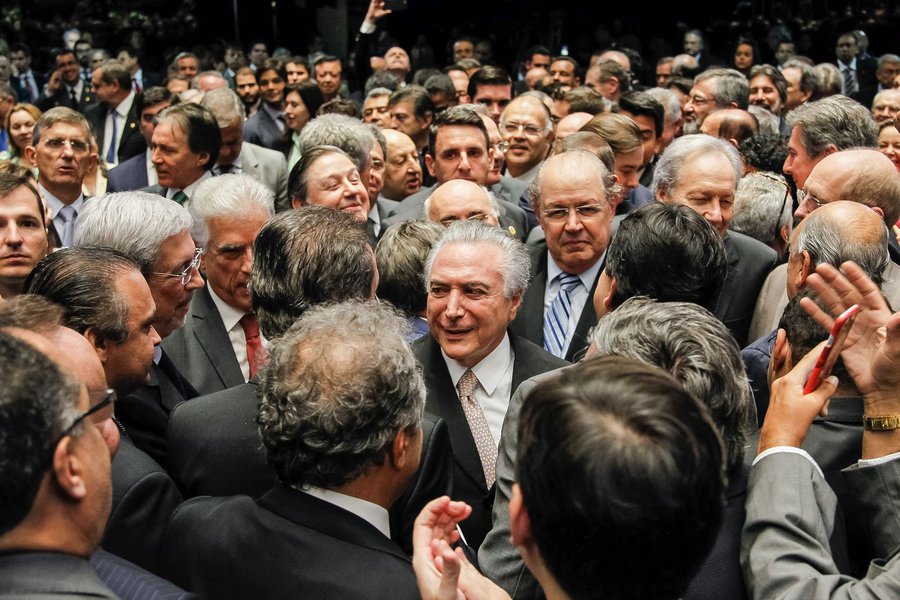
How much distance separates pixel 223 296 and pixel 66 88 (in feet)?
35.9

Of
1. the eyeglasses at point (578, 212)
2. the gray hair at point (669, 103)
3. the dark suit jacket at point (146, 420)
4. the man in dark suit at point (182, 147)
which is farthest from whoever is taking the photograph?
the gray hair at point (669, 103)

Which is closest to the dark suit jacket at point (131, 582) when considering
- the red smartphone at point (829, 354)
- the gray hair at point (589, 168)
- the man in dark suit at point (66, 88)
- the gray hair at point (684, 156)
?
the red smartphone at point (829, 354)

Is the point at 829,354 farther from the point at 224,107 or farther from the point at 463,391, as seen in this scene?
the point at 224,107

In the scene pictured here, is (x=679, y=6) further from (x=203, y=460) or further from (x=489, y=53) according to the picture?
(x=203, y=460)

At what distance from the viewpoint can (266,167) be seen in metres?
7.17

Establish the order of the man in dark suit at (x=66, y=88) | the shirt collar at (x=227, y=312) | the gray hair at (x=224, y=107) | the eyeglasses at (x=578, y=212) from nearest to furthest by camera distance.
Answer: the shirt collar at (x=227, y=312), the eyeglasses at (x=578, y=212), the gray hair at (x=224, y=107), the man in dark suit at (x=66, y=88)

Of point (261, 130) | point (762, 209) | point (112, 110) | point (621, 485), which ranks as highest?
point (621, 485)

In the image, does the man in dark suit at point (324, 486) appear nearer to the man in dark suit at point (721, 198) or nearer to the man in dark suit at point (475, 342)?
the man in dark suit at point (475, 342)

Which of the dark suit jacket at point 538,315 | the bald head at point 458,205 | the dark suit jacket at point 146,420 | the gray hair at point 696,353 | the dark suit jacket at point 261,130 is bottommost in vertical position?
the dark suit jacket at point 261,130

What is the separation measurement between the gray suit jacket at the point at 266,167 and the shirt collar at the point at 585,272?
9.99 feet

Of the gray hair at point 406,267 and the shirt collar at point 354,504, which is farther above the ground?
the shirt collar at point 354,504

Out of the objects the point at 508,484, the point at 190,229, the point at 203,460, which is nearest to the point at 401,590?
the point at 508,484

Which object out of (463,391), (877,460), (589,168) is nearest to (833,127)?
(589,168)

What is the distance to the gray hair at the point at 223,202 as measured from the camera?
3.99 metres
